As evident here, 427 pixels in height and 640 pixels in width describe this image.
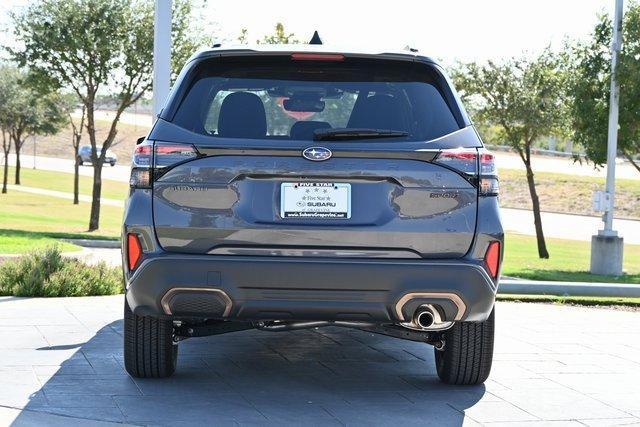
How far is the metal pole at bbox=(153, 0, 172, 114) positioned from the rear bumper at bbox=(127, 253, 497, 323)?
558cm

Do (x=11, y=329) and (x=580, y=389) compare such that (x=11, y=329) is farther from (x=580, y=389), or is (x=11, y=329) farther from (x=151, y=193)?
(x=580, y=389)

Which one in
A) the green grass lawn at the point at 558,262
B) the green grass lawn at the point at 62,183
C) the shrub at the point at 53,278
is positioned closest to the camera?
the shrub at the point at 53,278

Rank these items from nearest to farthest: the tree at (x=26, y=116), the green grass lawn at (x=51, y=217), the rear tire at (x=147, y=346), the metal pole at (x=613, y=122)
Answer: the rear tire at (x=147, y=346)
the metal pole at (x=613, y=122)
the green grass lawn at (x=51, y=217)
the tree at (x=26, y=116)

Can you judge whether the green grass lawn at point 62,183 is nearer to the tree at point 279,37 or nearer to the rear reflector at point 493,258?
the tree at point 279,37

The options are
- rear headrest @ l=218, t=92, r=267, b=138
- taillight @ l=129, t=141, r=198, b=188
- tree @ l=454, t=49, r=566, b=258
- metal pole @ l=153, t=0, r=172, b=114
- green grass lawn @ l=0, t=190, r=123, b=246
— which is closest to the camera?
taillight @ l=129, t=141, r=198, b=188

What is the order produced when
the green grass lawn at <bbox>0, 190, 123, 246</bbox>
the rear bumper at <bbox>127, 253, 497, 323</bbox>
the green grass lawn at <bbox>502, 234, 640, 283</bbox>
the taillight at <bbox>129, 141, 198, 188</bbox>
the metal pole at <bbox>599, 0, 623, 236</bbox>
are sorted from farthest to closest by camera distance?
the green grass lawn at <bbox>0, 190, 123, 246</bbox>, the metal pole at <bbox>599, 0, 623, 236</bbox>, the green grass lawn at <bbox>502, 234, 640, 283</bbox>, the taillight at <bbox>129, 141, 198, 188</bbox>, the rear bumper at <bbox>127, 253, 497, 323</bbox>

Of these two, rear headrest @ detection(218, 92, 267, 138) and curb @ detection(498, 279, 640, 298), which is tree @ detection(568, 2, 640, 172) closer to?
curb @ detection(498, 279, 640, 298)

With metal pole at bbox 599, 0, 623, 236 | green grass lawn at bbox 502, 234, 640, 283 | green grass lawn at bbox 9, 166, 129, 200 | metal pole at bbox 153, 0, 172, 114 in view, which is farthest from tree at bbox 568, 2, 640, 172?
green grass lawn at bbox 9, 166, 129, 200

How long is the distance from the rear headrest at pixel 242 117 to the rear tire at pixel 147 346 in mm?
1222

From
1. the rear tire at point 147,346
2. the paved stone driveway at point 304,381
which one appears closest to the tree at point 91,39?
the paved stone driveway at point 304,381

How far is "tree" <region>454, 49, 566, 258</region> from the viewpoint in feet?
103

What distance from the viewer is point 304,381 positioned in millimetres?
6457

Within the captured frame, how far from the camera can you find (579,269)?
1031 inches

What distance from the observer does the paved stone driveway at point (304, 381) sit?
553cm
